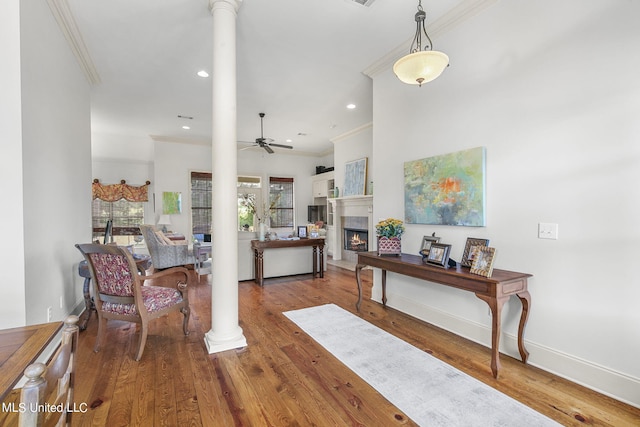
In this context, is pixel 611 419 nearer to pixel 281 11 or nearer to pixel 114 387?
pixel 114 387

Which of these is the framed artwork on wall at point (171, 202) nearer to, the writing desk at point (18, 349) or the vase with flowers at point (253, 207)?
the vase with flowers at point (253, 207)

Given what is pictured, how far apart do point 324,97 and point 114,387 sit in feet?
14.9

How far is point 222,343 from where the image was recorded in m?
2.61

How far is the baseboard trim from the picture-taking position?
1916mm

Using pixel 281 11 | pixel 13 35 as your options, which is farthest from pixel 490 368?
pixel 13 35

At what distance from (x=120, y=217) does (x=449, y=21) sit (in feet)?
30.7

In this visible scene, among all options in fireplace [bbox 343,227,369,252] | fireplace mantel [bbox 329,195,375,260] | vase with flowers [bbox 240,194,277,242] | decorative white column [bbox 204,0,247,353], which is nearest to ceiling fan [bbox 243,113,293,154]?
vase with flowers [bbox 240,194,277,242]

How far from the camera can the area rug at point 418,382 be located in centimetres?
177

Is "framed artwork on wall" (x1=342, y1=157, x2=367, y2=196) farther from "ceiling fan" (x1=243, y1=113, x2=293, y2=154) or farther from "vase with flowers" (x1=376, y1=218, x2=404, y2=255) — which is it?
"vase with flowers" (x1=376, y1=218, x2=404, y2=255)

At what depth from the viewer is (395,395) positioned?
1984 millimetres

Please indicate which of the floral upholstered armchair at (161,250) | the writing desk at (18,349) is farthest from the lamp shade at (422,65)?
the floral upholstered armchair at (161,250)

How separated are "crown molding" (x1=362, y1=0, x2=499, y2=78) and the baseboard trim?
2.98 metres

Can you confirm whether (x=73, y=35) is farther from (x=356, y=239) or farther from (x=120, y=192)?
(x=120, y=192)

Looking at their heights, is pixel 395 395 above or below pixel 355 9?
below
